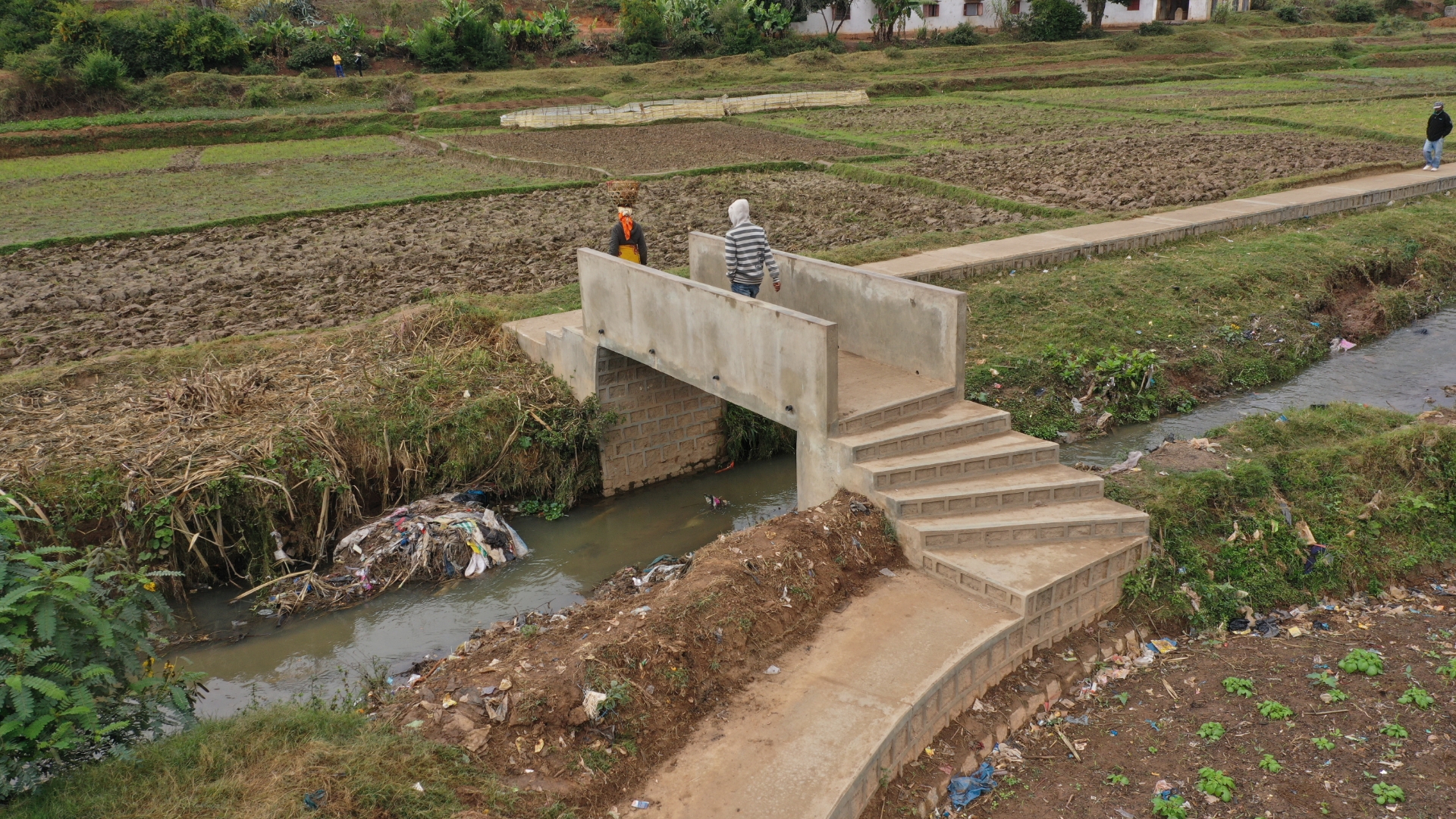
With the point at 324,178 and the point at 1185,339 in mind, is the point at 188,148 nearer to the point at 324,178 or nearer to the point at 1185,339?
the point at 324,178

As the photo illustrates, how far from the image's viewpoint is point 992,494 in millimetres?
8164

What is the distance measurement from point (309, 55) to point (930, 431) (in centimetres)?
4251

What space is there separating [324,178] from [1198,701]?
82.0 feet

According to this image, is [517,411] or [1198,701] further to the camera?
[517,411]

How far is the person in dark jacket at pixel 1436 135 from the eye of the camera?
64.0ft

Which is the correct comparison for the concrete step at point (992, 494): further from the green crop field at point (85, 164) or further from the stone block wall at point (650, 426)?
the green crop field at point (85, 164)

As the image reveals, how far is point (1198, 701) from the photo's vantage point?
22.5 ft

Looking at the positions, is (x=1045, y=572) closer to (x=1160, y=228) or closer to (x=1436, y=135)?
(x=1160, y=228)

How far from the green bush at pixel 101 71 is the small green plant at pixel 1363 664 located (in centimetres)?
4171

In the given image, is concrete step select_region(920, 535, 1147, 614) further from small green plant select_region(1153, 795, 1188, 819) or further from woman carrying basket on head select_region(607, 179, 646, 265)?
woman carrying basket on head select_region(607, 179, 646, 265)

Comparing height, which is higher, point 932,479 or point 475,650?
point 932,479

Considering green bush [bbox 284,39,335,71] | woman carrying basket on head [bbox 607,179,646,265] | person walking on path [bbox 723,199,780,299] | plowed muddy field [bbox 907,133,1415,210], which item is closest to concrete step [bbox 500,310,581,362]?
woman carrying basket on head [bbox 607,179,646,265]

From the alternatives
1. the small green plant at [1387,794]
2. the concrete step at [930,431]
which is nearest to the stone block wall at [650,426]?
the concrete step at [930,431]

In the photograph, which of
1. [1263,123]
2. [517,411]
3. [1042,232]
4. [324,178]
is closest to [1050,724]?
[517,411]
